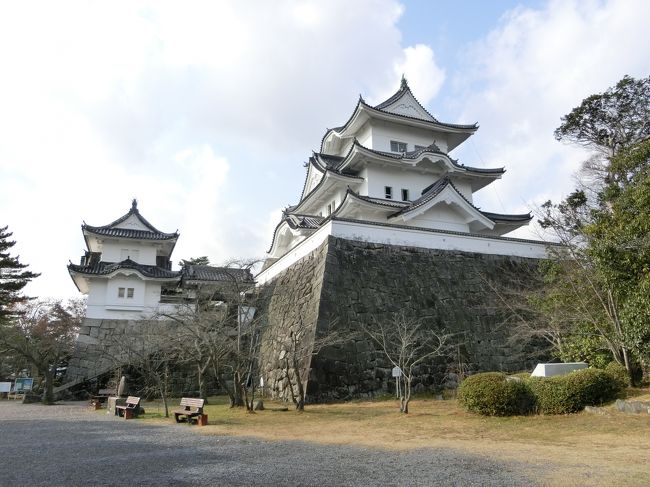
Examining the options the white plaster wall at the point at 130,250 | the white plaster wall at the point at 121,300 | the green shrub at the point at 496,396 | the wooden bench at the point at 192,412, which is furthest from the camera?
the white plaster wall at the point at 130,250

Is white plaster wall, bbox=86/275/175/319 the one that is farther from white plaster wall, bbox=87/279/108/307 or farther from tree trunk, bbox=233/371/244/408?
tree trunk, bbox=233/371/244/408

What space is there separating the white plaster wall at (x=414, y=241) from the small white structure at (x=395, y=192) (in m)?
0.03

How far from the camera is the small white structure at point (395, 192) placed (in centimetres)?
→ 1667

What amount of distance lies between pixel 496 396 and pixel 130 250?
62.6 ft

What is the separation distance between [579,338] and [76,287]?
899 inches

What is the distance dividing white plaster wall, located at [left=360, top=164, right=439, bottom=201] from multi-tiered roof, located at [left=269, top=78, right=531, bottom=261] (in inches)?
1.7

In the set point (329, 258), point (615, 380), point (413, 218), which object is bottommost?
point (615, 380)

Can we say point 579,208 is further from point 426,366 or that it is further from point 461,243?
point 426,366

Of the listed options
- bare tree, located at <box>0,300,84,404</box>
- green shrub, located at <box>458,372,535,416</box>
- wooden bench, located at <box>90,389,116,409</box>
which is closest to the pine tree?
bare tree, located at <box>0,300,84,404</box>

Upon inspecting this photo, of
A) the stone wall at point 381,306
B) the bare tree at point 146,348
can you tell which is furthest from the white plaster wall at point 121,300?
the stone wall at point 381,306

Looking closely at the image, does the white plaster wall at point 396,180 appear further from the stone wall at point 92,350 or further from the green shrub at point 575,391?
the stone wall at point 92,350

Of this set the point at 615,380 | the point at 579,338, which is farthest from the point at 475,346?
the point at 615,380

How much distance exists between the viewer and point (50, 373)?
1734 centimetres

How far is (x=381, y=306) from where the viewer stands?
1427 centimetres
